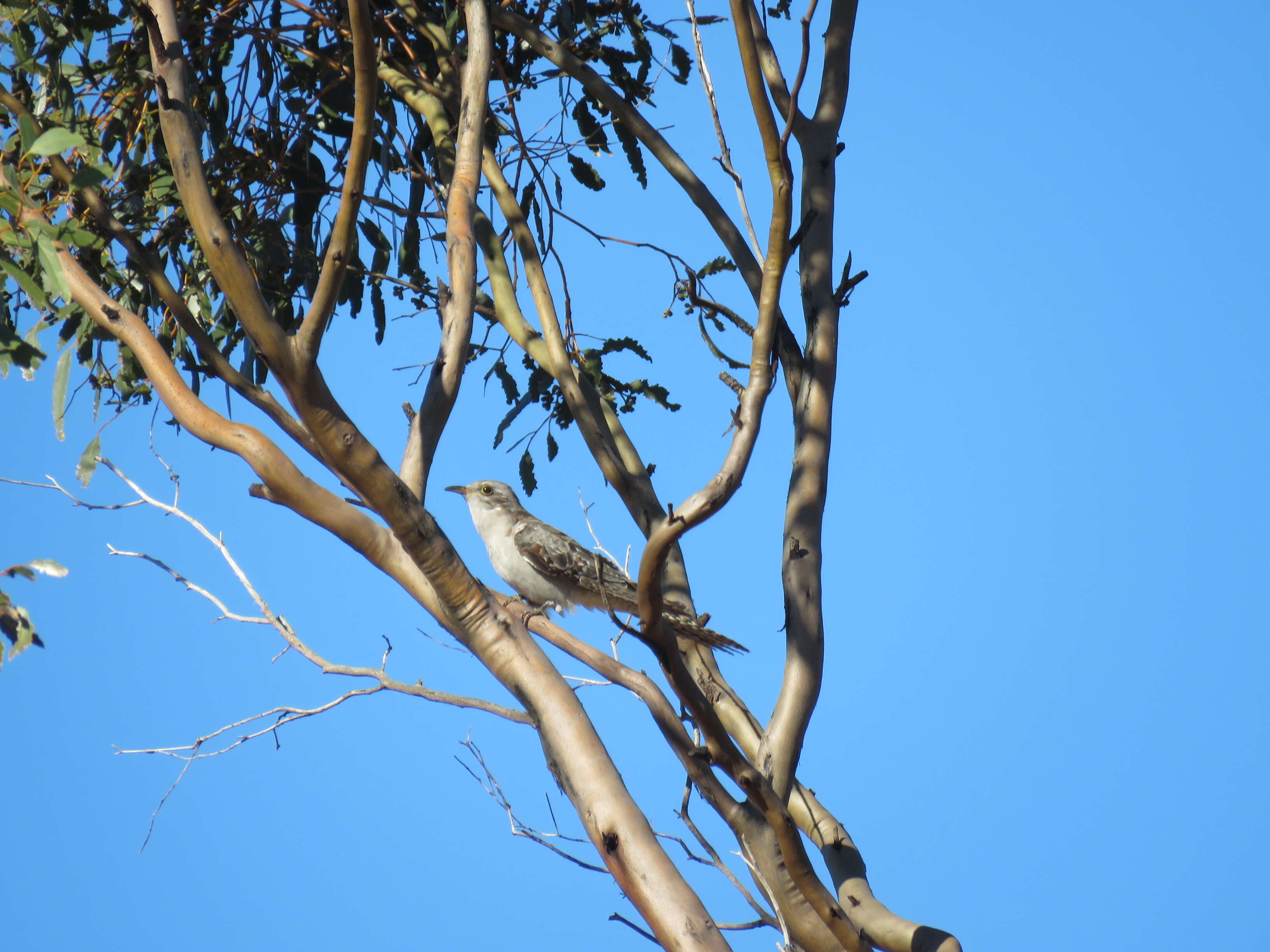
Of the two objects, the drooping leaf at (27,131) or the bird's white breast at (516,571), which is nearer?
the drooping leaf at (27,131)

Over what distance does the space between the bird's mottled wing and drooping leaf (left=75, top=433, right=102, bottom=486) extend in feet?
7.30

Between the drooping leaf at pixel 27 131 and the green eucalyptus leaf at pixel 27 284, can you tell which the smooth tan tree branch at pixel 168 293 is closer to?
the drooping leaf at pixel 27 131

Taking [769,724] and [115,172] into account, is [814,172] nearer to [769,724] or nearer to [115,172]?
[769,724]

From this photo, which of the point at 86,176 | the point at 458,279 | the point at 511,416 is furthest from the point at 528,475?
the point at 86,176

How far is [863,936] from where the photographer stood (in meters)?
2.73

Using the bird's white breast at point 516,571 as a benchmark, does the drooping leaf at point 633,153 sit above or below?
above

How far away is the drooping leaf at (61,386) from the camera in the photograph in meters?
3.81

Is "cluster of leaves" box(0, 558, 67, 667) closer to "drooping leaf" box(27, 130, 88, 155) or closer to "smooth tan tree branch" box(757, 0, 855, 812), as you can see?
"drooping leaf" box(27, 130, 88, 155)

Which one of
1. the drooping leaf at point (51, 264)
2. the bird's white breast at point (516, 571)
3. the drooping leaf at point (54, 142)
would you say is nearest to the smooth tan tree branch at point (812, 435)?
the drooping leaf at point (54, 142)

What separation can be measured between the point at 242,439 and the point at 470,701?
97 cm

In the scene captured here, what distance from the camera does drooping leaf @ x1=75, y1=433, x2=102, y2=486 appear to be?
139 inches

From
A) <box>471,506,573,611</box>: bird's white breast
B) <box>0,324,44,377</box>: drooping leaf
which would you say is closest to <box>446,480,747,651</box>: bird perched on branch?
<box>471,506,573,611</box>: bird's white breast

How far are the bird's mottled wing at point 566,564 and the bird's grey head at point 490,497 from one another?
50 centimetres

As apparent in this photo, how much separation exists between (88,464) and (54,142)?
50.8 inches
